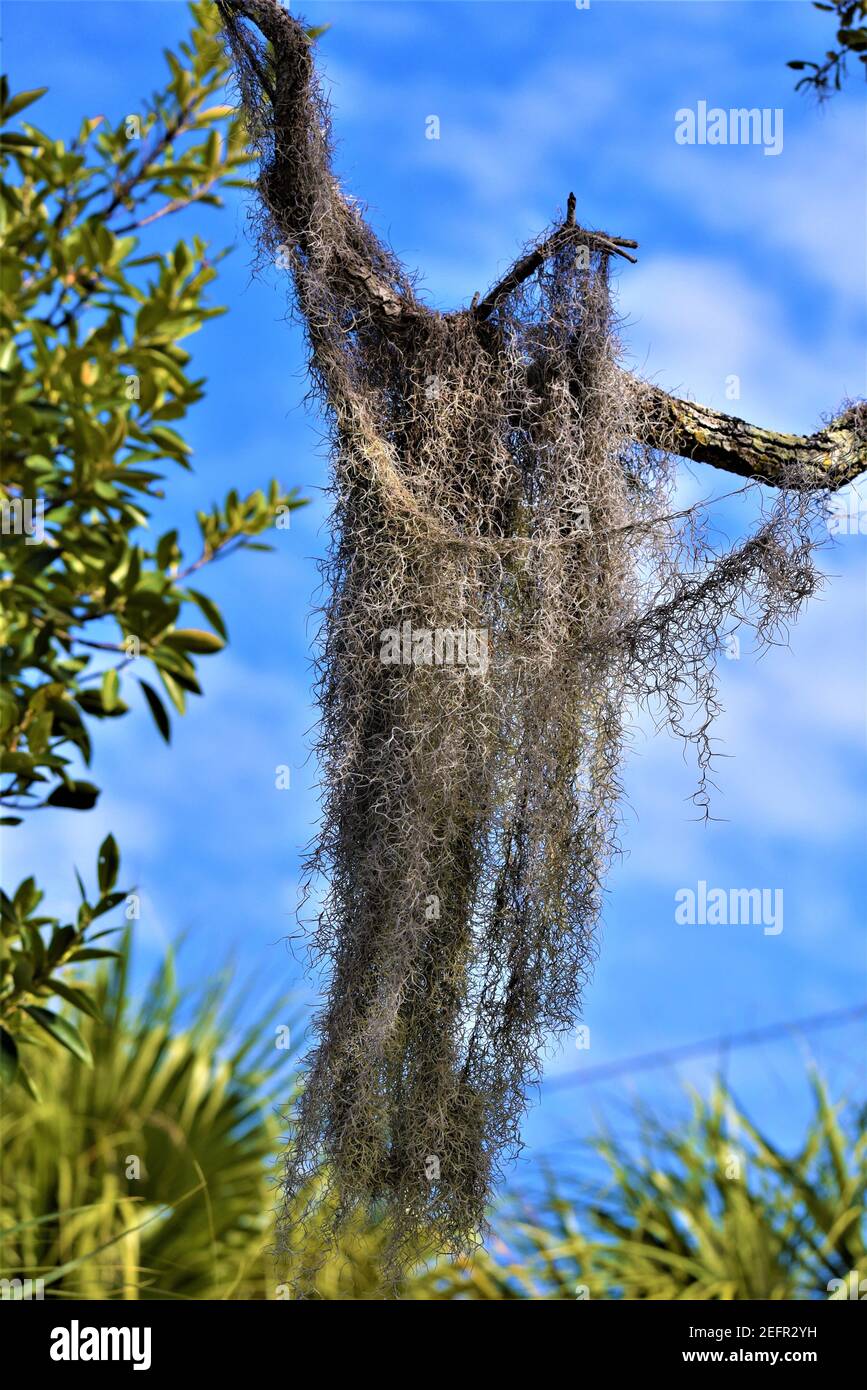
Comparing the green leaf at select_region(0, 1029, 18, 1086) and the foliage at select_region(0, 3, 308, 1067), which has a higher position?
the foliage at select_region(0, 3, 308, 1067)

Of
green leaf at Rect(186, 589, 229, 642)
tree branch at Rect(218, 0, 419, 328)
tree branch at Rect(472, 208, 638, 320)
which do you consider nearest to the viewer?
green leaf at Rect(186, 589, 229, 642)

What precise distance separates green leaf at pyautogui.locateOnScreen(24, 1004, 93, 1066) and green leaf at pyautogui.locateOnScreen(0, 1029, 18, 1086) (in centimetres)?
3

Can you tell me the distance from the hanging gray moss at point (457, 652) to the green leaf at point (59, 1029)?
2.91 feet

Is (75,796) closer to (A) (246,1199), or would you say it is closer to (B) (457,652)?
(B) (457,652)

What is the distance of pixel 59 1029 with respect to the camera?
1.18m

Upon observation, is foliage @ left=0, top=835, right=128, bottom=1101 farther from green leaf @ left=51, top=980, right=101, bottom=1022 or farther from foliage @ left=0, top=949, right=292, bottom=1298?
foliage @ left=0, top=949, right=292, bottom=1298

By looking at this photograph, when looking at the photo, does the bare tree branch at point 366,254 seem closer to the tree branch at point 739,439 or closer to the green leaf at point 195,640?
the tree branch at point 739,439

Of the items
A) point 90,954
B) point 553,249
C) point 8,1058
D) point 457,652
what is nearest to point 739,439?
point 553,249

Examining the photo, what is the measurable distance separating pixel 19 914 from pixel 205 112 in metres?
0.79

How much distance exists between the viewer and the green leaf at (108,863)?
1.20 metres

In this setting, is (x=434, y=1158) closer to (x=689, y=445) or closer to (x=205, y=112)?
(x=689, y=445)

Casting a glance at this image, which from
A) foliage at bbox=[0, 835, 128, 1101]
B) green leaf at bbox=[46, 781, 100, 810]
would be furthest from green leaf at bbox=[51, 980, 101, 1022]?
green leaf at bbox=[46, 781, 100, 810]

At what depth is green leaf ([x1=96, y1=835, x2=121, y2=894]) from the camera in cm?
120

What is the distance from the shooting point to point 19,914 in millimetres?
1198
